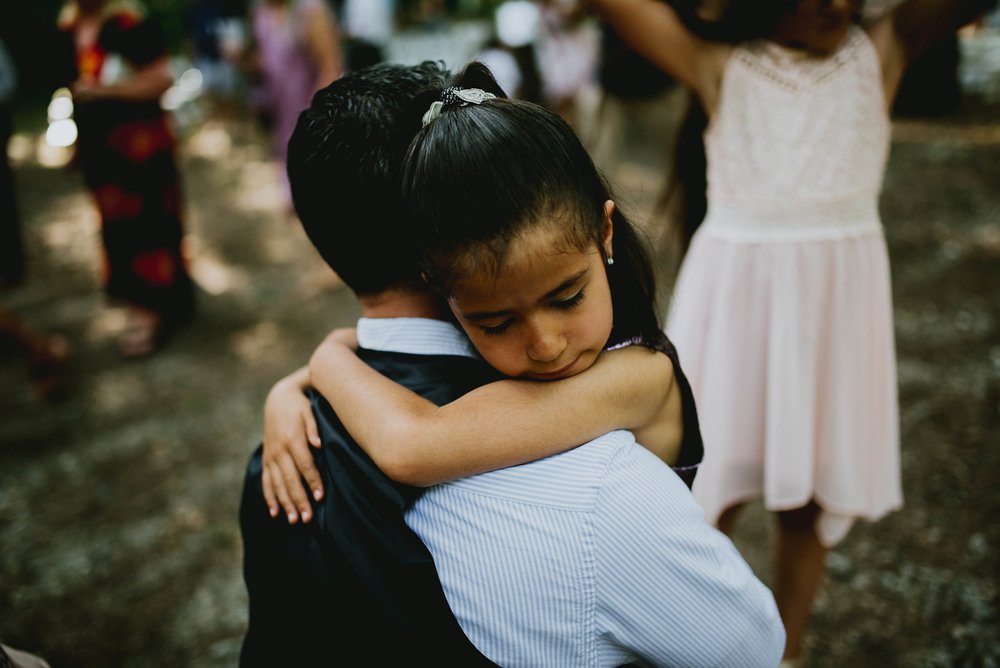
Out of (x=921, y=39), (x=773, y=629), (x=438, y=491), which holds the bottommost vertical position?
(x=773, y=629)

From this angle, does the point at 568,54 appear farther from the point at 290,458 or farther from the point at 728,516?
the point at 290,458

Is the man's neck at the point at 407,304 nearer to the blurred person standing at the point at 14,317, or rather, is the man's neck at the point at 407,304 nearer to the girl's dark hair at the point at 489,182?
the girl's dark hair at the point at 489,182

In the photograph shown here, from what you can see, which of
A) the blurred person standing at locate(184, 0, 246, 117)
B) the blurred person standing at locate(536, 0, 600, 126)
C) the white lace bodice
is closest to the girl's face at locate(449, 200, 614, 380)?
the white lace bodice

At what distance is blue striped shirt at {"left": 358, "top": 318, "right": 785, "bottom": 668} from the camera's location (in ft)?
3.23

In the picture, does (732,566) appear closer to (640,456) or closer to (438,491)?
(640,456)

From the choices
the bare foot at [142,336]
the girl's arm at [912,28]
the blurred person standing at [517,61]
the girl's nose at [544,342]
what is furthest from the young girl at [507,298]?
the blurred person standing at [517,61]

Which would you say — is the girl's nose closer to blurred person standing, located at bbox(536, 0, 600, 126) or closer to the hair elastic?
the hair elastic

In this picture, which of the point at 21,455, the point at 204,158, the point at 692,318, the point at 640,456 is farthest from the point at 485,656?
the point at 204,158

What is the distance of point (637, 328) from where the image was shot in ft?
4.37

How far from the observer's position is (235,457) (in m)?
3.77

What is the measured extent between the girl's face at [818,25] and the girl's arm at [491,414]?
3.25 feet

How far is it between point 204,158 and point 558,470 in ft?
33.8

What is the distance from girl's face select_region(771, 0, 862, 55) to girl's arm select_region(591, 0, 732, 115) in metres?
0.15

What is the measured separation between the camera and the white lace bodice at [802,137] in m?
1.75
